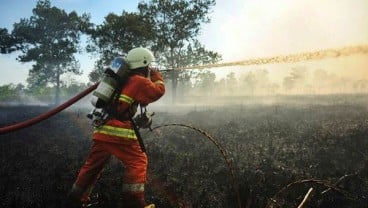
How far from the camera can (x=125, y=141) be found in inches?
199

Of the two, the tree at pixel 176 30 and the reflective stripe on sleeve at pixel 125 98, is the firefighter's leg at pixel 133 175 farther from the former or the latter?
the tree at pixel 176 30

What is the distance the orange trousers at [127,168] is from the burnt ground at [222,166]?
2.44 feet

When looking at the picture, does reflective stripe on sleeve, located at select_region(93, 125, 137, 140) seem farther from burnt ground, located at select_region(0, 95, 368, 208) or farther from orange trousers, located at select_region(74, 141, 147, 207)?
burnt ground, located at select_region(0, 95, 368, 208)

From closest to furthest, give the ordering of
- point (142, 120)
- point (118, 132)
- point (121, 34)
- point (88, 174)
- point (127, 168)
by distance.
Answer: point (127, 168) → point (118, 132) → point (88, 174) → point (142, 120) → point (121, 34)

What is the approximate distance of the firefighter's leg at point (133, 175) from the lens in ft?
15.8

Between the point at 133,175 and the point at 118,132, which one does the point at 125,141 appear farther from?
the point at 133,175

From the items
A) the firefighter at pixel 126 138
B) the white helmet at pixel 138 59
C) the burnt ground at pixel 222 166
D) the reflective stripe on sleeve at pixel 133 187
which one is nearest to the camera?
the reflective stripe on sleeve at pixel 133 187

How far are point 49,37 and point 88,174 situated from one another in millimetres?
38475

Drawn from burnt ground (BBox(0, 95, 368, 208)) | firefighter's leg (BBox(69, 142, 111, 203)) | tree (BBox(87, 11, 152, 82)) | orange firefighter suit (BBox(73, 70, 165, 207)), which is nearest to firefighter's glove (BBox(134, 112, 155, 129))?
orange firefighter suit (BBox(73, 70, 165, 207))

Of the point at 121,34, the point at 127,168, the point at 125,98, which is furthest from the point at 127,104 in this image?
the point at 121,34

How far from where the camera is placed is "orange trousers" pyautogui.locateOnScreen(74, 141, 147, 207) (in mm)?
4812

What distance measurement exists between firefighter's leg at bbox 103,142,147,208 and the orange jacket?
0.39ft

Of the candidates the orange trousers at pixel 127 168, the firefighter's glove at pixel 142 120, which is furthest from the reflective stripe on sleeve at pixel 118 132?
the firefighter's glove at pixel 142 120

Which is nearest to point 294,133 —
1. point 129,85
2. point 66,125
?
point 129,85
